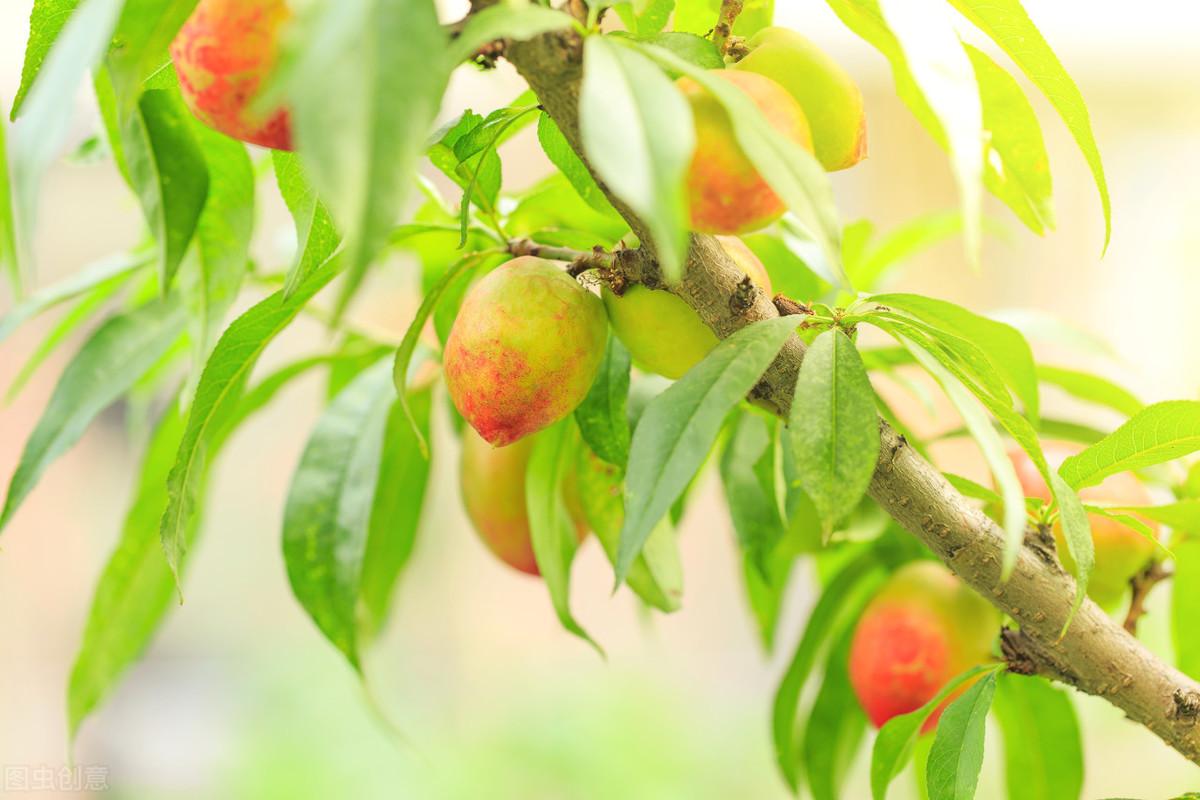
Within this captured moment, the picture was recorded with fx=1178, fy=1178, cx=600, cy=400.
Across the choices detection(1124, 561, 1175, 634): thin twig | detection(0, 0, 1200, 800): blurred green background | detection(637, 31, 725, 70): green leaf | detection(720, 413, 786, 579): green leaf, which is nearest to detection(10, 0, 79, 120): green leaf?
detection(637, 31, 725, 70): green leaf

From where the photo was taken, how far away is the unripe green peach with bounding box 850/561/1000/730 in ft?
1.25

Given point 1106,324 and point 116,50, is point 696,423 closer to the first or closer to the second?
point 116,50

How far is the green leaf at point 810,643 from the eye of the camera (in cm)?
44

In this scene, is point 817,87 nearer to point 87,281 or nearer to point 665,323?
point 665,323

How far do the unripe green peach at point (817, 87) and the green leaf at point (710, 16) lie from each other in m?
0.04

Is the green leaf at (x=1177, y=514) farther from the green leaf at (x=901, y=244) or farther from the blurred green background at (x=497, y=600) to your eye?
the blurred green background at (x=497, y=600)

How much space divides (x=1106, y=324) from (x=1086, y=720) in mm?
731

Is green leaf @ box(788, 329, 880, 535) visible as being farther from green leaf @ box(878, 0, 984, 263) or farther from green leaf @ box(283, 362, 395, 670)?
green leaf @ box(283, 362, 395, 670)

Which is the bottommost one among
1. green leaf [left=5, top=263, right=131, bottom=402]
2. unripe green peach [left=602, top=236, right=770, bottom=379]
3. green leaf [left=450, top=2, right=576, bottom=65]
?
green leaf [left=5, top=263, right=131, bottom=402]

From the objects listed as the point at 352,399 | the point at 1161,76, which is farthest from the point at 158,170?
the point at 1161,76

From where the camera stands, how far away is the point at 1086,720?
1389mm

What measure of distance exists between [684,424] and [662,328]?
4 cm

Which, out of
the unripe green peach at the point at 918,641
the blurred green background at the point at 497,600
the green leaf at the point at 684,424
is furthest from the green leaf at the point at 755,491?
the blurred green background at the point at 497,600

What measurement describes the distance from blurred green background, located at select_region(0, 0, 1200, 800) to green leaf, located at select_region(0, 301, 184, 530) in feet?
3.27
